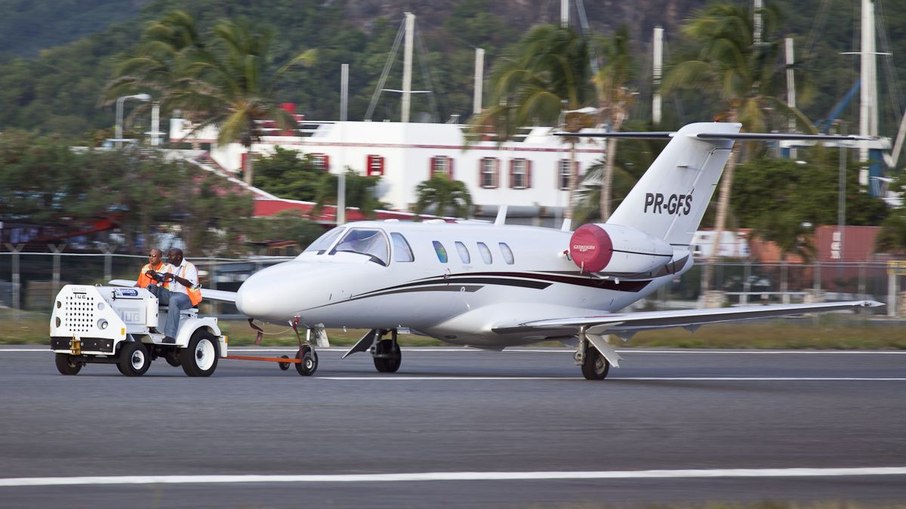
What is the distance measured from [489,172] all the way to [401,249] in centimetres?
4786

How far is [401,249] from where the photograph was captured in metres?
20.0

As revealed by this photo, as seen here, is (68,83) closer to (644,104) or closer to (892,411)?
(644,104)

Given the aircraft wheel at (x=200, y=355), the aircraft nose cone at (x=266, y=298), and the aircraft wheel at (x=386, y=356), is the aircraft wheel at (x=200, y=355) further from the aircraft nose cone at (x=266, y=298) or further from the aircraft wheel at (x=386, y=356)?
the aircraft wheel at (x=386, y=356)

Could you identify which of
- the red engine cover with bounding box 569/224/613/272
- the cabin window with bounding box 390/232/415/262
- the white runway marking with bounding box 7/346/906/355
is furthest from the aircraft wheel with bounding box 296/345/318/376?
the white runway marking with bounding box 7/346/906/355

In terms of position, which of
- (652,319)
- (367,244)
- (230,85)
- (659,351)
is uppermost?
(230,85)

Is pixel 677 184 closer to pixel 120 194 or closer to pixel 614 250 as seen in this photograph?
pixel 614 250

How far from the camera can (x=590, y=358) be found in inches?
815

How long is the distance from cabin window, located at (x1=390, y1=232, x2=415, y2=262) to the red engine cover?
10.2ft

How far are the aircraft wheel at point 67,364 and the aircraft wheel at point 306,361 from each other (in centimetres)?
Answer: 304

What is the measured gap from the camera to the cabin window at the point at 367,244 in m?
19.6

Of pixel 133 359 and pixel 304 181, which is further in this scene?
pixel 304 181

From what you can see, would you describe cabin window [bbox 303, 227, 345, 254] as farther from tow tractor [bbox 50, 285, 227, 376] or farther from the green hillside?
the green hillside

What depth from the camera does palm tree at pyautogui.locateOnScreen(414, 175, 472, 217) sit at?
62.1 meters

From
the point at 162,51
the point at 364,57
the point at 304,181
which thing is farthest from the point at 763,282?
the point at 364,57
